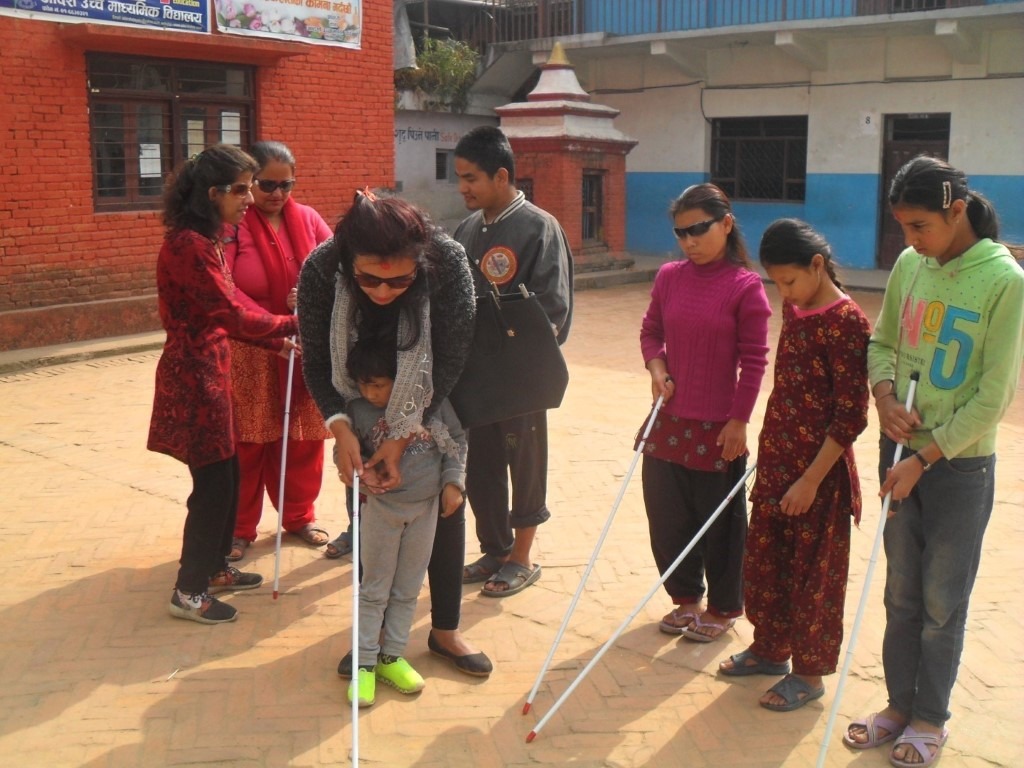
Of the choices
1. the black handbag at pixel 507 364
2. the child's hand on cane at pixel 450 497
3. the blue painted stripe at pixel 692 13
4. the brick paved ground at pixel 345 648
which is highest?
the blue painted stripe at pixel 692 13

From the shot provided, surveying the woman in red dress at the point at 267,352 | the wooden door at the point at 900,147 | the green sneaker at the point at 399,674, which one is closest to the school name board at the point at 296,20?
the woman in red dress at the point at 267,352

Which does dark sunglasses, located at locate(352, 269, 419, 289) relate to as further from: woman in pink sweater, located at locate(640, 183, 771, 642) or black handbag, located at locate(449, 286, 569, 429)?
woman in pink sweater, located at locate(640, 183, 771, 642)

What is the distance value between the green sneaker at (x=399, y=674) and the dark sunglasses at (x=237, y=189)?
1.74 metres

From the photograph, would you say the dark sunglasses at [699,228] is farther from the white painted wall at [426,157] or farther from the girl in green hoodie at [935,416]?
the white painted wall at [426,157]

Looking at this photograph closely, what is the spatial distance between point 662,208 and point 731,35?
345 centimetres

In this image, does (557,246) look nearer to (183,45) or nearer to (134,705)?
(134,705)

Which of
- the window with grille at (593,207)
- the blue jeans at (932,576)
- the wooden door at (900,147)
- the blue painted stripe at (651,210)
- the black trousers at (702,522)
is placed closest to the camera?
the blue jeans at (932,576)

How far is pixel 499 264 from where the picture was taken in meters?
4.34

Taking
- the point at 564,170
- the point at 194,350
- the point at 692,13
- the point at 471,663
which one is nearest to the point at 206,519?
the point at 194,350

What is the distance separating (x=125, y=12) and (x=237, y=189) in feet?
23.9

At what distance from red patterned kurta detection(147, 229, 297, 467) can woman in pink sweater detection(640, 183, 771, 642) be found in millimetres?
1554

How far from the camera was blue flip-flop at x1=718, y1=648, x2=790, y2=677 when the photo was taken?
3771 mm

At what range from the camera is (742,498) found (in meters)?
3.95

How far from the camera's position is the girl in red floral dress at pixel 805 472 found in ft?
10.8
